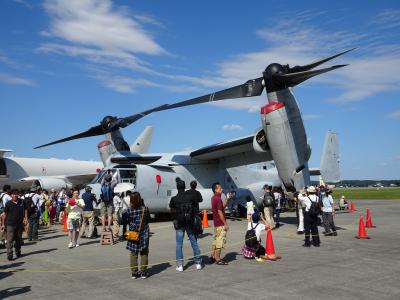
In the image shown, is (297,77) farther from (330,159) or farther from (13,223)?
(330,159)

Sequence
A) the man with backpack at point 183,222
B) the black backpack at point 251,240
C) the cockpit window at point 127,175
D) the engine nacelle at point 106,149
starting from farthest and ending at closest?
the engine nacelle at point 106,149
the cockpit window at point 127,175
the black backpack at point 251,240
the man with backpack at point 183,222

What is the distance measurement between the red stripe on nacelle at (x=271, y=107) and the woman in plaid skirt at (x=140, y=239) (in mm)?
7589

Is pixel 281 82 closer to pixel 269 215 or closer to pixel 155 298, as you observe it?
pixel 269 215

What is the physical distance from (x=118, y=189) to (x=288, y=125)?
21.5 feet

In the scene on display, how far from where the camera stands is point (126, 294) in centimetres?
625

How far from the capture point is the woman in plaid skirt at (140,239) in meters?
7.45


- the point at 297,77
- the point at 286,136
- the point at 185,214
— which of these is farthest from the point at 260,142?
the point at 185,214

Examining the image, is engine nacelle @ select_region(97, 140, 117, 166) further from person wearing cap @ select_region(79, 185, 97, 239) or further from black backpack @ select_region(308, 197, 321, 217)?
black backpack @ select_region(308, 197, 321, 217)

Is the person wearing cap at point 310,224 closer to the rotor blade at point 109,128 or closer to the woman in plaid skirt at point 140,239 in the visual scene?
the woman in plaid skirt at point 140,239

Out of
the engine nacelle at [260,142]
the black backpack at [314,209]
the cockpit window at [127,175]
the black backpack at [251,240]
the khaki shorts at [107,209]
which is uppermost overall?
the engine nacelle at [260,142]

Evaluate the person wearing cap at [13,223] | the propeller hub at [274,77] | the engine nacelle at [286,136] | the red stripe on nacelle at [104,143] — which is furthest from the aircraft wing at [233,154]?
the person wearing cap at [13,223]

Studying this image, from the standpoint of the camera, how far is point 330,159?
23.7 metres

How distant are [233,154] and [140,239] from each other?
1306 centimetres

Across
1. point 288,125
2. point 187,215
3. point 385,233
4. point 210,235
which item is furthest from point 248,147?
point 187,215
